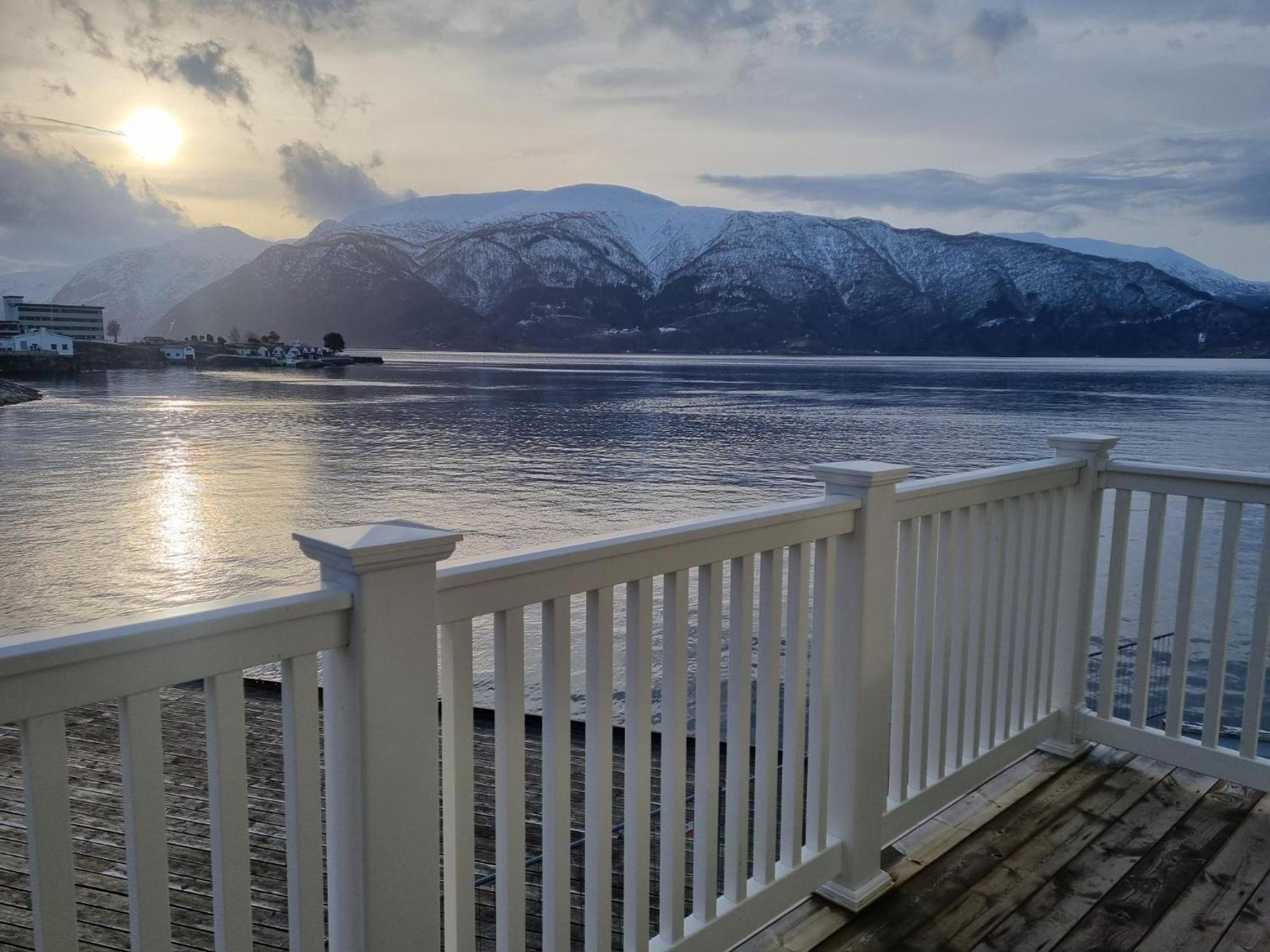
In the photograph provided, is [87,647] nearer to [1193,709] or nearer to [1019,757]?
[1019,757]

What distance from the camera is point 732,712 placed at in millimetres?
2084

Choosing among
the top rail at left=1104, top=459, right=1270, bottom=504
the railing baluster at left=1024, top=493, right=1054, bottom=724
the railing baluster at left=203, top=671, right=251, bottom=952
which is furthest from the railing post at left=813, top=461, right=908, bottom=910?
the railing baluster at left=203, top=671, right=251, bottom=952

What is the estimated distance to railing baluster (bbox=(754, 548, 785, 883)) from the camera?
2.06m

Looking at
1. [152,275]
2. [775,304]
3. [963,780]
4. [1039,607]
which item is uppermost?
[775,304]

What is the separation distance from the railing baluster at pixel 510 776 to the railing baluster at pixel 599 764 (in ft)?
0.45

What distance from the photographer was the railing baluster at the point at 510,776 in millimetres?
1513

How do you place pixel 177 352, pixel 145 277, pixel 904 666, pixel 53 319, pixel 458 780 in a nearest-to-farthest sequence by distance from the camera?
1. pixel 458 780
2. pixel 904 666
3. pixel 53 319
4. pixel 177 352
5. pixel 145 277

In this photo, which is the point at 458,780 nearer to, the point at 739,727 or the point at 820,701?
the point at 739,727

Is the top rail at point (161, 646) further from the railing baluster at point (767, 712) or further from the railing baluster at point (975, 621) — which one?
the railing baluster at point (975, 621)

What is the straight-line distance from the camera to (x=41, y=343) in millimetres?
80500

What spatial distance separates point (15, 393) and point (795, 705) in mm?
85947

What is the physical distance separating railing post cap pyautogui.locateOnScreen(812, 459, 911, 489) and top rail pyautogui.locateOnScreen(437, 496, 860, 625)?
0.06m

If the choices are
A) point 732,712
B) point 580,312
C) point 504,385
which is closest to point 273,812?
point 732,712

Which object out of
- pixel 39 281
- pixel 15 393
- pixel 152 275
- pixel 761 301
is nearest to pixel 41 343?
pixel 15 393
